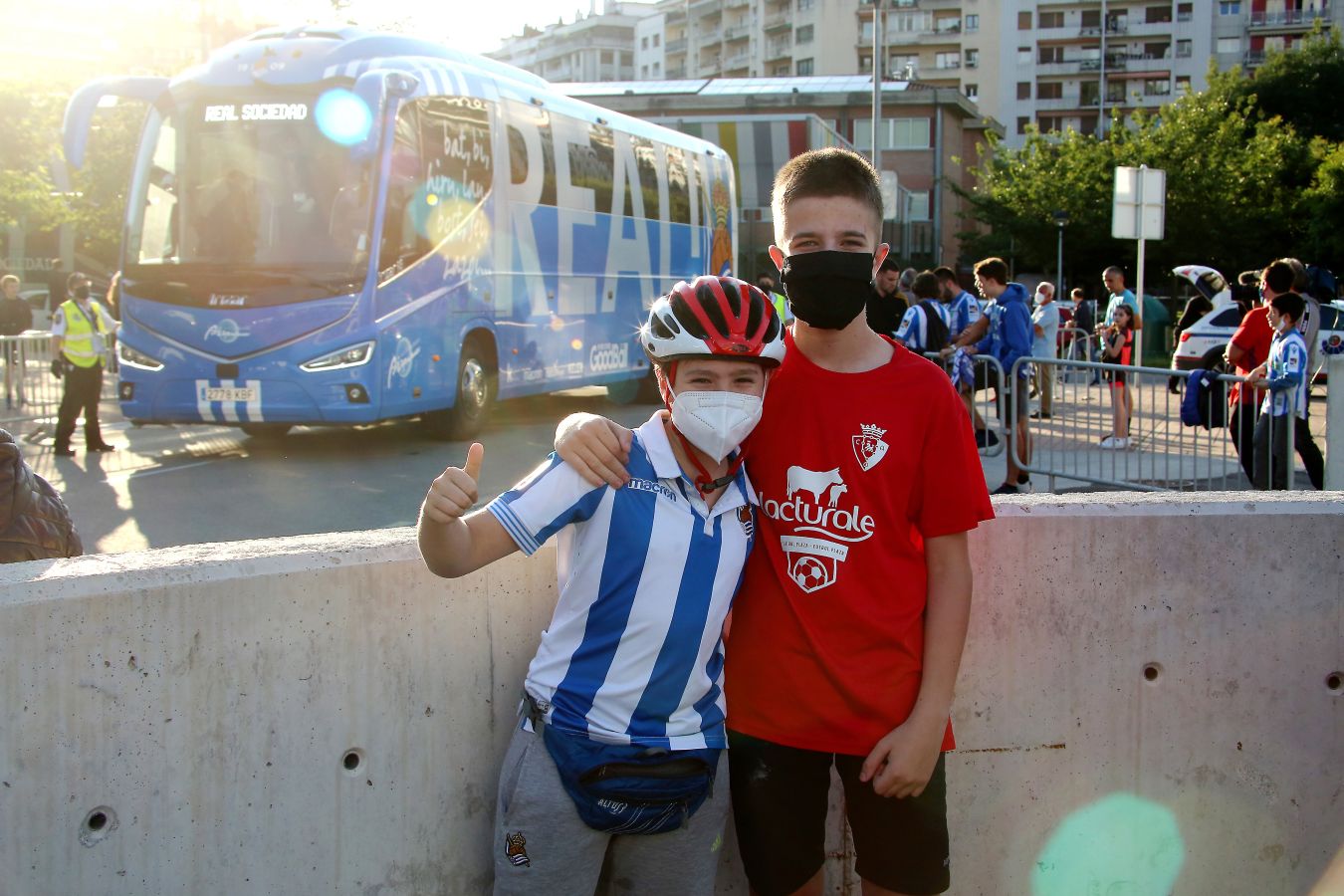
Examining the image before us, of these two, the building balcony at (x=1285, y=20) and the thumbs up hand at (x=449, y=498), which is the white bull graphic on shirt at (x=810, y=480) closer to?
the thumbs up hand at (x=449, y=498)

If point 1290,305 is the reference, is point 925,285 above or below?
above

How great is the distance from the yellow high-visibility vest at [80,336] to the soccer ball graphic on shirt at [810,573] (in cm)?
1138

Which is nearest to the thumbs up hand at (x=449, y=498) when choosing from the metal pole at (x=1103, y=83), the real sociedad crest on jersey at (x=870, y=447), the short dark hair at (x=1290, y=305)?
the real sociedad crest on jersey at (x=870, y=447)

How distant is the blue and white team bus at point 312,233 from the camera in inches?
431

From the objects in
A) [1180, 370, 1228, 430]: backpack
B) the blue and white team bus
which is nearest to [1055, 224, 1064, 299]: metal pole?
the blue and white team bus

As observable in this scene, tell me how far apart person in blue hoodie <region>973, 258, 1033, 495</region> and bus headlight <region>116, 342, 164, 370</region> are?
725 cm

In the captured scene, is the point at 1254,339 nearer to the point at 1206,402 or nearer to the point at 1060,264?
the point at 1206,402

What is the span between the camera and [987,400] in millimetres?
10508

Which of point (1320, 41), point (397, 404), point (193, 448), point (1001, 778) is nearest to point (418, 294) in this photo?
point (397, 404)

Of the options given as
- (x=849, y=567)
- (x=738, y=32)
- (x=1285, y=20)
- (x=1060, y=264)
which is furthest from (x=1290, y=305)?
(x=738, y=32)

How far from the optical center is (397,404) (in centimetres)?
1134

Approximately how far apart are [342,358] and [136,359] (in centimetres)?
201

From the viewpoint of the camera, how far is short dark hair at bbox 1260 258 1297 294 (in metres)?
9.02

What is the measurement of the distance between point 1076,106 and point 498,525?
96.7m
